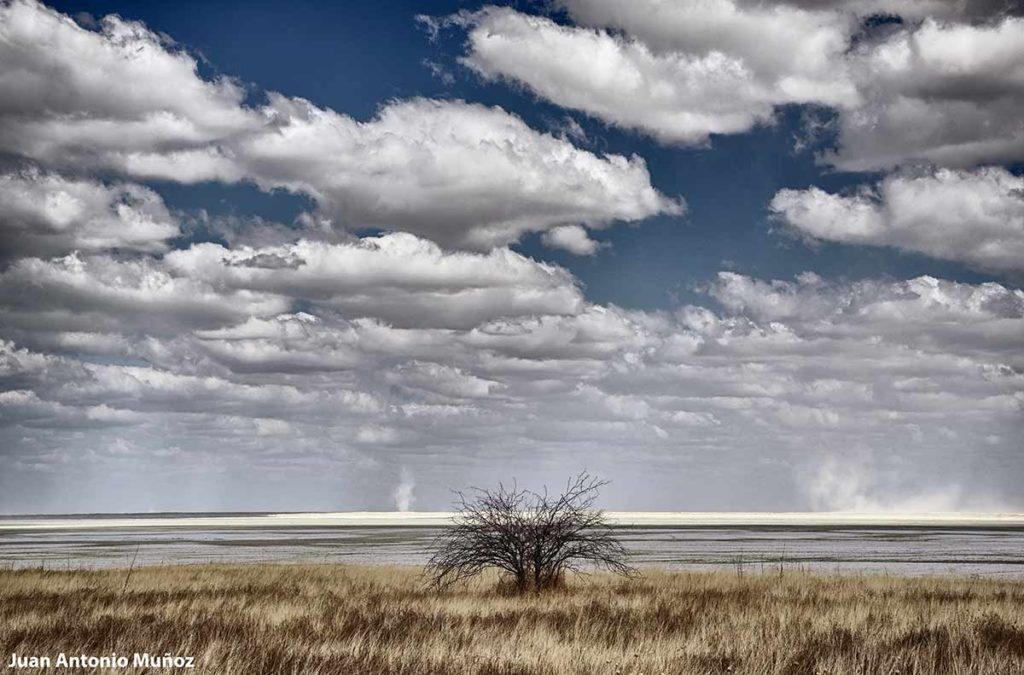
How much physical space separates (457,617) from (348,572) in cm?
1720

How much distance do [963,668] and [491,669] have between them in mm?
5761

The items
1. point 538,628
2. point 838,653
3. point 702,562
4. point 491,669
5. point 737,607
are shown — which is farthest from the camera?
point 702,562

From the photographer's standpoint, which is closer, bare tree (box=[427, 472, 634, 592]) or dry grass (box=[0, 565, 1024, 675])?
dry grass (box=[0, 565, 1024, 675])

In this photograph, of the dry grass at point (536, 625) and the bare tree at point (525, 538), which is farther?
the bare tree at point (525, 538)

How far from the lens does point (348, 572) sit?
35531mm

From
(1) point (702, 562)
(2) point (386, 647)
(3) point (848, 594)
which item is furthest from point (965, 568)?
(2) point (386, 647)

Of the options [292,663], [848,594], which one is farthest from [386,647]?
[848,594]

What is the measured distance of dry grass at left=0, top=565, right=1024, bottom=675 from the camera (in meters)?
12.7

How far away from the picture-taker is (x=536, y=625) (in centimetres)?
1766

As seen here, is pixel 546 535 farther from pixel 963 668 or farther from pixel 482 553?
pixel 963 668

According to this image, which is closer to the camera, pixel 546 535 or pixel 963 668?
pixel 963 668

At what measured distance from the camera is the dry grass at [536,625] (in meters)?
12.7

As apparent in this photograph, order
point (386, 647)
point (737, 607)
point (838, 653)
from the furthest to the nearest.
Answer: point (737, 607) < point (386, 647) < point (838, 653)

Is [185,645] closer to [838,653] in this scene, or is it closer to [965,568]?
[838,653]
